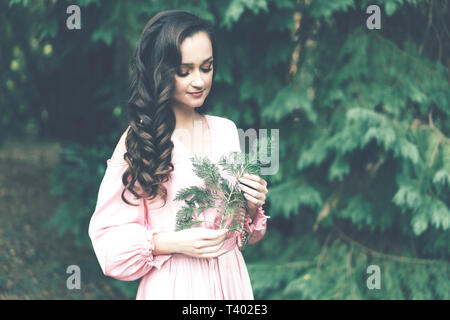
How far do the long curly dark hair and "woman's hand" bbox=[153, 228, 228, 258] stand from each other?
0.57 feet

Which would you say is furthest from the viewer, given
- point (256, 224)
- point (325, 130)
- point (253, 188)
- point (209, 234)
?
point (325, 130)

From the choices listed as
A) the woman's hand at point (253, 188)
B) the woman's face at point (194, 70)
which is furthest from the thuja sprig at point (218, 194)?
the woman's face at point (194, 70)

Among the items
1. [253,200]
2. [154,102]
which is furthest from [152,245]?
[154,102]

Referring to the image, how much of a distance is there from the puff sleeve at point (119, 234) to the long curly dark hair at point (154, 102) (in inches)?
2.0

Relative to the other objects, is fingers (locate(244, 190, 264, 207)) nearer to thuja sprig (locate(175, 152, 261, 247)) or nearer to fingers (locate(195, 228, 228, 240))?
thuja sprig (locate(175, 152, 261, 247))

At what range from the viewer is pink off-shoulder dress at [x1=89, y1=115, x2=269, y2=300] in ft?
5.84

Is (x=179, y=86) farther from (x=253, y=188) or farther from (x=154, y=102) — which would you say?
(x=253, y=188)

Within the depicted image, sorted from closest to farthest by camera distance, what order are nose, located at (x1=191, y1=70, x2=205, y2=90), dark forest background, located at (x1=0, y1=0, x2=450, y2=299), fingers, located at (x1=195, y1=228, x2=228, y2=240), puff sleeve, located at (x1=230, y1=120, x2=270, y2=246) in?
fingers, located at (x1=195, y1=228, x2=228, y2=240), nose, located at (x1=191, y1=70, x2=205, y2=90), puff sleeve, located at (x1=230, y1=120, x2=270, y2=246), dark forest background, located at (x1=0, y1=0, x2=450, y2=299)

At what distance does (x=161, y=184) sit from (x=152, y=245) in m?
0.24

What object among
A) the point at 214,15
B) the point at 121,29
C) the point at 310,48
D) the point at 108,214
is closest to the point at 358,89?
the point at 310,48

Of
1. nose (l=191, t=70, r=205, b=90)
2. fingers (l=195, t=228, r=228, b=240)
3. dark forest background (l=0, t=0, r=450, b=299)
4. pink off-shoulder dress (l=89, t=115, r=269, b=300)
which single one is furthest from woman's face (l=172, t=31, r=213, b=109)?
dark forest background (l=0, t=0, r=450, b=299)

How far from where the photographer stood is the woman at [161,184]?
178cm

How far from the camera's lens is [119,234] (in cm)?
178

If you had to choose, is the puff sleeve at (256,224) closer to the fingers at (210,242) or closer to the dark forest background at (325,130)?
the fingers at (210,242)
